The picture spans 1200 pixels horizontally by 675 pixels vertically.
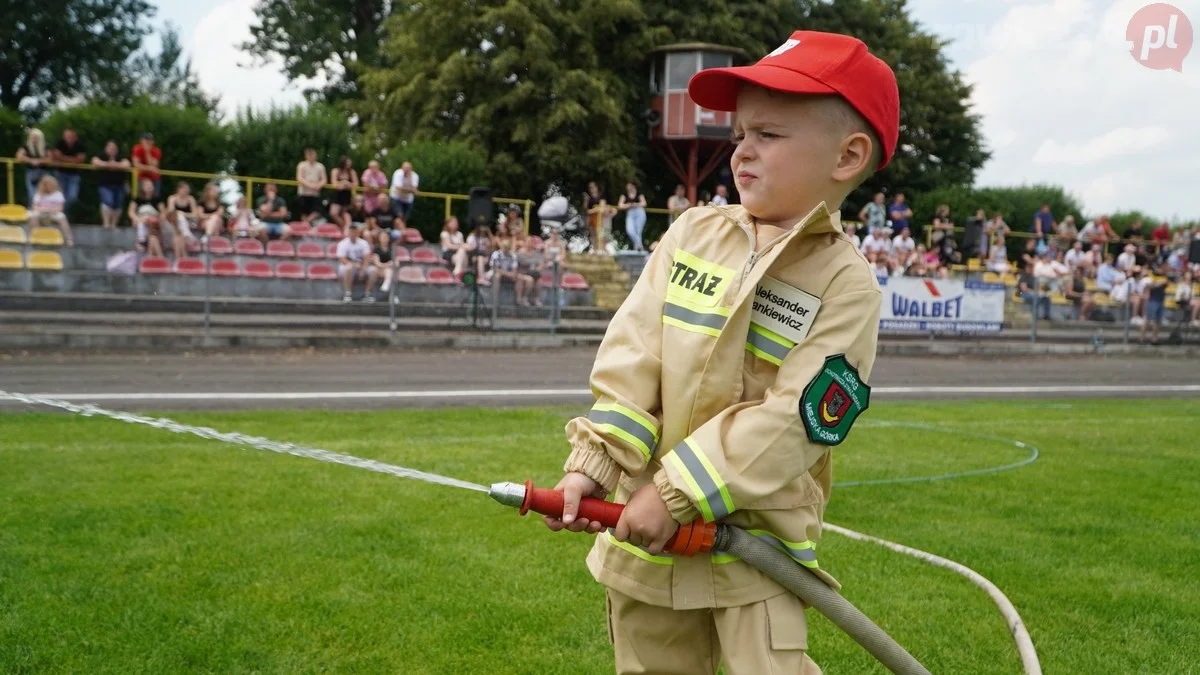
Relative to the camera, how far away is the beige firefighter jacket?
2195 mm

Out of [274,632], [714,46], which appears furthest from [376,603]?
[714,46]

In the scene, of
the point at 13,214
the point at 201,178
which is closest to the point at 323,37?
the point at 201,178

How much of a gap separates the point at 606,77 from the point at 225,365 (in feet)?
78.7

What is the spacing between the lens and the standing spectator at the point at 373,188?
22297mm

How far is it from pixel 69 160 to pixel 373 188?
5.95m

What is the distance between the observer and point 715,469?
2.17 m

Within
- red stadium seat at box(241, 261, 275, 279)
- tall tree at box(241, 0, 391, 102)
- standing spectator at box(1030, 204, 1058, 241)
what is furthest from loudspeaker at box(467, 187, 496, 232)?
tall tree at box(241, 0, 391, 102)

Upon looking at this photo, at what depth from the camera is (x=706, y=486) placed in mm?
2170

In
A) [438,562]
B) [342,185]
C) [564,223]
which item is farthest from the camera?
[564,223]

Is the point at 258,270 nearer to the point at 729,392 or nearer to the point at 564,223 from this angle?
the point at 564,223

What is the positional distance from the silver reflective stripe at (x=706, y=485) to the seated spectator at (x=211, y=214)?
1863 centimetres

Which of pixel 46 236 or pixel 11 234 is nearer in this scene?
pixel 11 234

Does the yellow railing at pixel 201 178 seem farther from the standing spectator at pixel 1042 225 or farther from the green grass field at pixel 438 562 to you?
the standing spectator at pixel 1042 225

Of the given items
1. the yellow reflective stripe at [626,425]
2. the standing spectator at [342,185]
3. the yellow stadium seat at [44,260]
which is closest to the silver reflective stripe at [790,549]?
the yellow reflective stripe at [626,425]
